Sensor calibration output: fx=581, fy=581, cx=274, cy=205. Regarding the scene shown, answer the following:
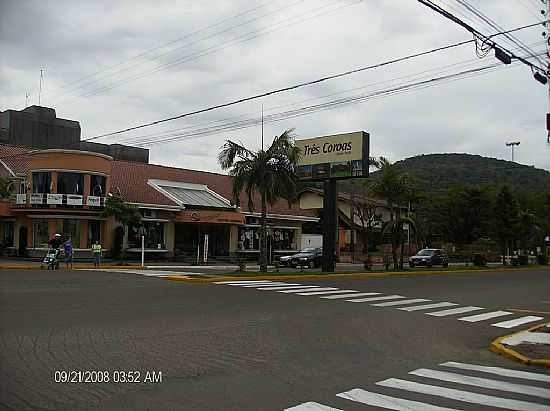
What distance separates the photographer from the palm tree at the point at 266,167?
27734 millimetres

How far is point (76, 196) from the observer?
37531 mm

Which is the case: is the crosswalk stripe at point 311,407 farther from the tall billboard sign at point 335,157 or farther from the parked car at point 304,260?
the parked car at point 304,260

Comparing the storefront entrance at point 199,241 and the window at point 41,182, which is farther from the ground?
the window at point 41,182

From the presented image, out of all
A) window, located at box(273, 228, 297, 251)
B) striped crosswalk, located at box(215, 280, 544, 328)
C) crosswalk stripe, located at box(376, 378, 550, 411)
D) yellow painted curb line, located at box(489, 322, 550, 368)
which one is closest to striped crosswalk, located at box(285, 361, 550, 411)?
crosswalk stripe, located at box(376, 378, 550, 411)

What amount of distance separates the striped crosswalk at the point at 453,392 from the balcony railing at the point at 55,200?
32.4m

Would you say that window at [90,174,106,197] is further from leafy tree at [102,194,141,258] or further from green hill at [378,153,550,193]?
green hill at [378,153,550,193]

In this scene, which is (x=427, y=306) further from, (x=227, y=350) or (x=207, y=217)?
(x=207, y=217)

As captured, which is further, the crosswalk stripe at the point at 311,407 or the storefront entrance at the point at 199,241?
the storefront entrance at the point at 199,241

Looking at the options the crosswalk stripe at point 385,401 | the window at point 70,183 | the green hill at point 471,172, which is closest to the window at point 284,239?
the window at point 70,183

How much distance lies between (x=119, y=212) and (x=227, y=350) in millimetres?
28860

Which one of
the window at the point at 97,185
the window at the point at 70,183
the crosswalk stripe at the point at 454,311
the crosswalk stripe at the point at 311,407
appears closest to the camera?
the crosswalk stripe at the point at 311,407

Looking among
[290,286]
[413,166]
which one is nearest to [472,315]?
[290,286]

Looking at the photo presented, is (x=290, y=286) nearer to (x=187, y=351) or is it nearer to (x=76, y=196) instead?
(x=187, y=351)

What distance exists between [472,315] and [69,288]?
40.3 ft
